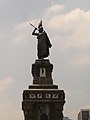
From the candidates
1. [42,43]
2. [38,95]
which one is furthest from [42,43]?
[38,95]

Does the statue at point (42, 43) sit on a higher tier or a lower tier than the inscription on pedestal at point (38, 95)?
higher

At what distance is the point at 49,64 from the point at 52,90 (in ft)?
10.7

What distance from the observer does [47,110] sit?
156 ft

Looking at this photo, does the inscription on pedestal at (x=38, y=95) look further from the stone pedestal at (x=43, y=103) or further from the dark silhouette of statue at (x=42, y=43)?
the dark silhouette of statue at (x=42, y=43)

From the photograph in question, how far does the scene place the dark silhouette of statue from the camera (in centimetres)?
5097

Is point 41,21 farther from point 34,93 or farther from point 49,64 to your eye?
point 34,93

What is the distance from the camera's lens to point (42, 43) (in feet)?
169

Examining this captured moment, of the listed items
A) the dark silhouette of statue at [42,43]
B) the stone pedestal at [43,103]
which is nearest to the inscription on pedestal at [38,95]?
the stone pedestal at [43,103]

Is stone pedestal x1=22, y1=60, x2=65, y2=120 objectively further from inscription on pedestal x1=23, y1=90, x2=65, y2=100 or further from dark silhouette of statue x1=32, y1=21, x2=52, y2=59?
dark silhouette of statue x1=32, y1=21, x2=52, y2=59

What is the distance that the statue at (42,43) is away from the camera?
167 ft

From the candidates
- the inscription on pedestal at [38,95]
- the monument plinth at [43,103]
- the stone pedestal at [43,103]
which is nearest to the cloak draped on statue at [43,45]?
the monument plinth at [43,103]

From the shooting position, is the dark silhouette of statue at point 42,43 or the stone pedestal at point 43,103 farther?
the dark silhouette of statue at point 42,43

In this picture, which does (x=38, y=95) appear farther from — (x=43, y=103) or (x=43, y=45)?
(x=43, y=45)

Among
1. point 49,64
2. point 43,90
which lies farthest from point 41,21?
point 43,90
